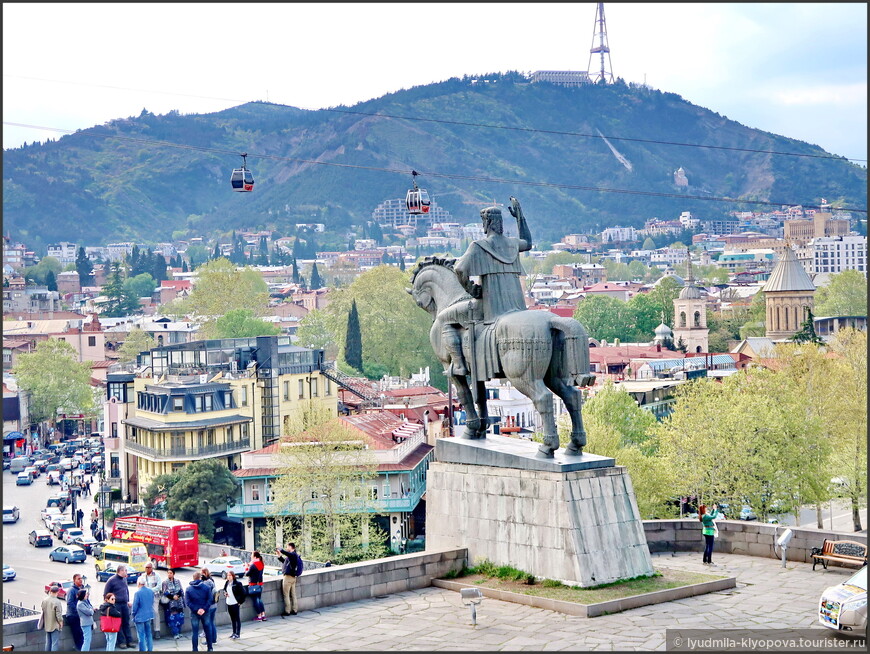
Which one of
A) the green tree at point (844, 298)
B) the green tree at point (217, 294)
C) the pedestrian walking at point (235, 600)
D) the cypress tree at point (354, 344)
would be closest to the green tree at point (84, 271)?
A: the green tree at point (217, 294)

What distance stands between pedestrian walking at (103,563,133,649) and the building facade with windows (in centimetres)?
3843

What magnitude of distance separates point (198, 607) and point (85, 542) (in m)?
37.2

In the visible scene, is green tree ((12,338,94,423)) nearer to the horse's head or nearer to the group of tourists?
the horse's head

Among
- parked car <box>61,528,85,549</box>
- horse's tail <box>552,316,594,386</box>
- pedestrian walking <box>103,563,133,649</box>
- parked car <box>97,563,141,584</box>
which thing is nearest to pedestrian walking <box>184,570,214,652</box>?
pedestrian walking <box>103,563,133,649</box>

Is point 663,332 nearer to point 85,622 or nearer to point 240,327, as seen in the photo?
point 240,327

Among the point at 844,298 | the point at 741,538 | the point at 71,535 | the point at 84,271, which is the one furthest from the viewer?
the point at 84,271

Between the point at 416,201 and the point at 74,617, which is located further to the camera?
the point at 416,201

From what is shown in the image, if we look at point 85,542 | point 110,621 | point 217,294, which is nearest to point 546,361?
point 110,621

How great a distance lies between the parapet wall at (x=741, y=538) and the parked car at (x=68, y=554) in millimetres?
32499

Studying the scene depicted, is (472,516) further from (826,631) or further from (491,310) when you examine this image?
(826,631)

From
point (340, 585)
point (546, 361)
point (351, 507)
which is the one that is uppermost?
point (546, 361)

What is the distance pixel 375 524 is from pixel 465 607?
2940 cm

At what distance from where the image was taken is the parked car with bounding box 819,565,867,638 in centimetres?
1196

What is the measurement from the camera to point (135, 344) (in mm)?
98625
